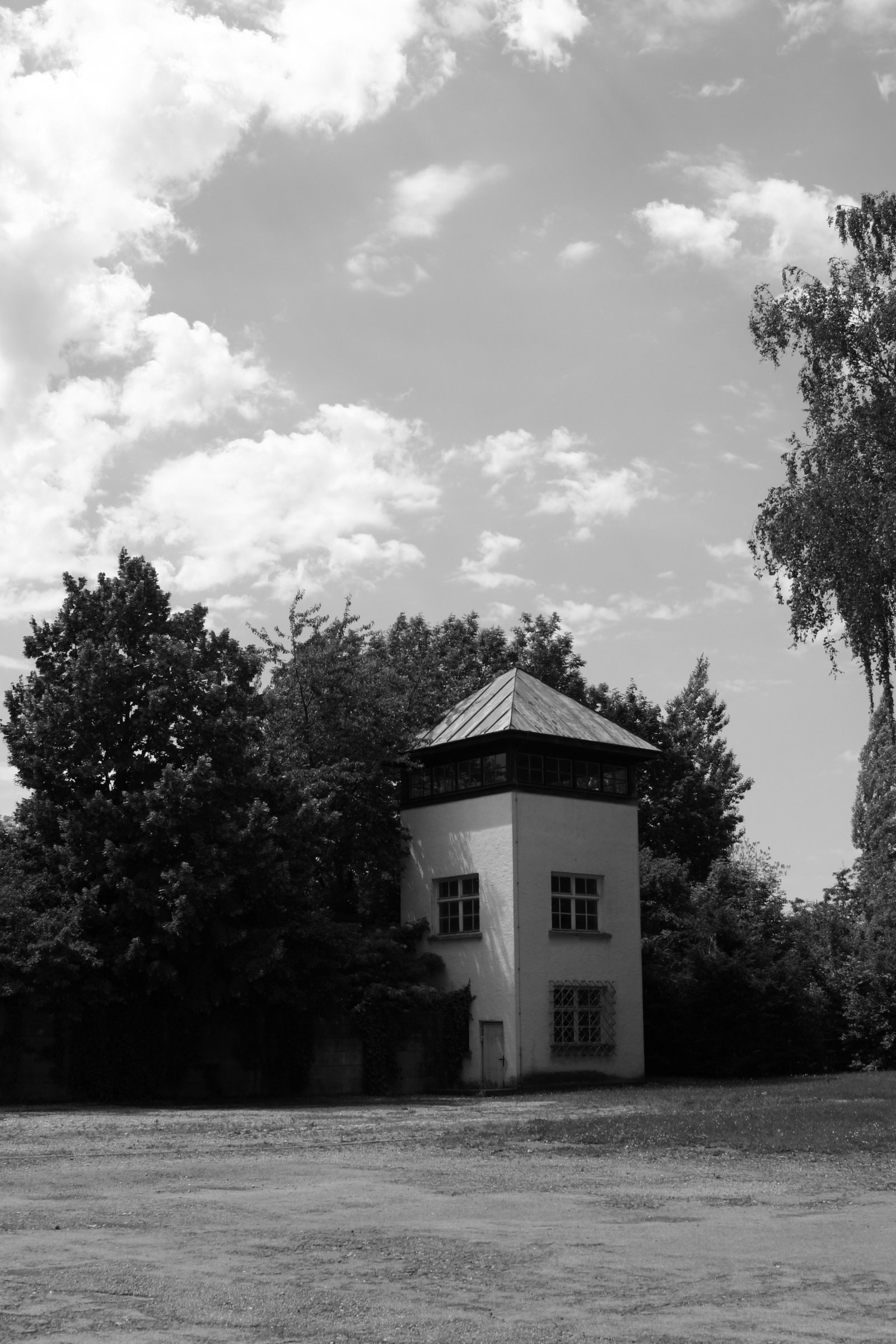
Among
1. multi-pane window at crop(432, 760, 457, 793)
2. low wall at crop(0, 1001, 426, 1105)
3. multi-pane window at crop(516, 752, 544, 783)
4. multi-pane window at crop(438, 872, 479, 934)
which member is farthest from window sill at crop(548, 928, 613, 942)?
multi-pane window at crop(432, 760, 457, 793)

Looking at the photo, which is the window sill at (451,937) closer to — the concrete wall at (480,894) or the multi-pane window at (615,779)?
the concrete wall at (480,894)

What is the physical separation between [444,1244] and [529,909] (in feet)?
80.0

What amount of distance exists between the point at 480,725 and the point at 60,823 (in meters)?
10.7

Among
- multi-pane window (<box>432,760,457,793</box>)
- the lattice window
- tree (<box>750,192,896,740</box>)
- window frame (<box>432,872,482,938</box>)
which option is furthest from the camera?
multi-pane window (<box>432,760,457,793</box>)

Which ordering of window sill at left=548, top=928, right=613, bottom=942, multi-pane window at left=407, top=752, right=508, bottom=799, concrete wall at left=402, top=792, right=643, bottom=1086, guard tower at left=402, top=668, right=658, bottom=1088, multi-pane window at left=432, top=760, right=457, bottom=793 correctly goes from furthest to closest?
multi-pane window at left=432, top=760, right=457, bottom=793 → multi-pane window at left=407, top=752, right=508, bottom=799 → window sill at left=548, top=928, right=613, bottom=942 → guard tower at left=402, top=668, right=658, bottom=1088 → concrete wall at left=402, top=792, right=643, bottom=1086

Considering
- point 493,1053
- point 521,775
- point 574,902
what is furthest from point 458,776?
point 493,1053

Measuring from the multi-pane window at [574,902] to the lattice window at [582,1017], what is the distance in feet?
4.41

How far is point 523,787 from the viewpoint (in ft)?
116

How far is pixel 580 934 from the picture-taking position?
35875 millimetres

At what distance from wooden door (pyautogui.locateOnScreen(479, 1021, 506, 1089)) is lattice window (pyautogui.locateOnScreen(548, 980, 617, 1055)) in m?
1.25

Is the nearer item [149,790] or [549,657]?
[149,790]

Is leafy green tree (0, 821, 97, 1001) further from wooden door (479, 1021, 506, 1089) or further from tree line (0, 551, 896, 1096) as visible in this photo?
wooden door (479, 1021, 506, 1089)

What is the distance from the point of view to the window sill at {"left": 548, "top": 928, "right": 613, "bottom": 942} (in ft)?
116

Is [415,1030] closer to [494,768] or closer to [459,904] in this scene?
[459,904]
